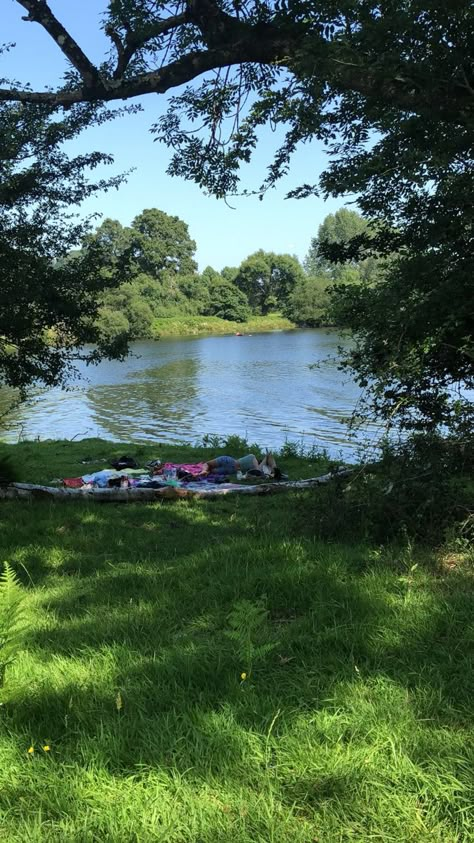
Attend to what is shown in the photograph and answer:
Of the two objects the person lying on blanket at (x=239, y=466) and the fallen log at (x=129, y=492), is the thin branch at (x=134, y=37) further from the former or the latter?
the person lying on blanket at (x=239, y=466)

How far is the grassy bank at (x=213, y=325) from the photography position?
94.1m

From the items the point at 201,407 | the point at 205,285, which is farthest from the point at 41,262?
the point at 205,285

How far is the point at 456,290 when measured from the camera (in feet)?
13.8

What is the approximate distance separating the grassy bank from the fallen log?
8229cm

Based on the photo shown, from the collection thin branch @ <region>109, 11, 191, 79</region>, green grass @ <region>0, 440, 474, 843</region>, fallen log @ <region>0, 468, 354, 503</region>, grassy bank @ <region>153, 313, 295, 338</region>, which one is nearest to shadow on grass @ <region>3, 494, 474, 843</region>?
green grass @ <region>0, 440, 474, 843</region>

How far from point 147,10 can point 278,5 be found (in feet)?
4.95

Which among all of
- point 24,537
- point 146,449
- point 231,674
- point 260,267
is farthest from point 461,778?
point 260,267

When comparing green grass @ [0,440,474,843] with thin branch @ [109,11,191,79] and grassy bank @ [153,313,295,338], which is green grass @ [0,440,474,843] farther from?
grassy bank @ [153,313,295,338]

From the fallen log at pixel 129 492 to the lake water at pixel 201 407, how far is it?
2.39m

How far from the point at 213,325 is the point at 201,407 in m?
79.4

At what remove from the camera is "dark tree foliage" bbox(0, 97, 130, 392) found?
24.9 ft

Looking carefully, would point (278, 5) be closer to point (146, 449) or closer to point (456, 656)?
point (456, 656)

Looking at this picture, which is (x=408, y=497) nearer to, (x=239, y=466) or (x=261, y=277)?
(x=239, y=466)

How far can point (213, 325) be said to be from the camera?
104 m
